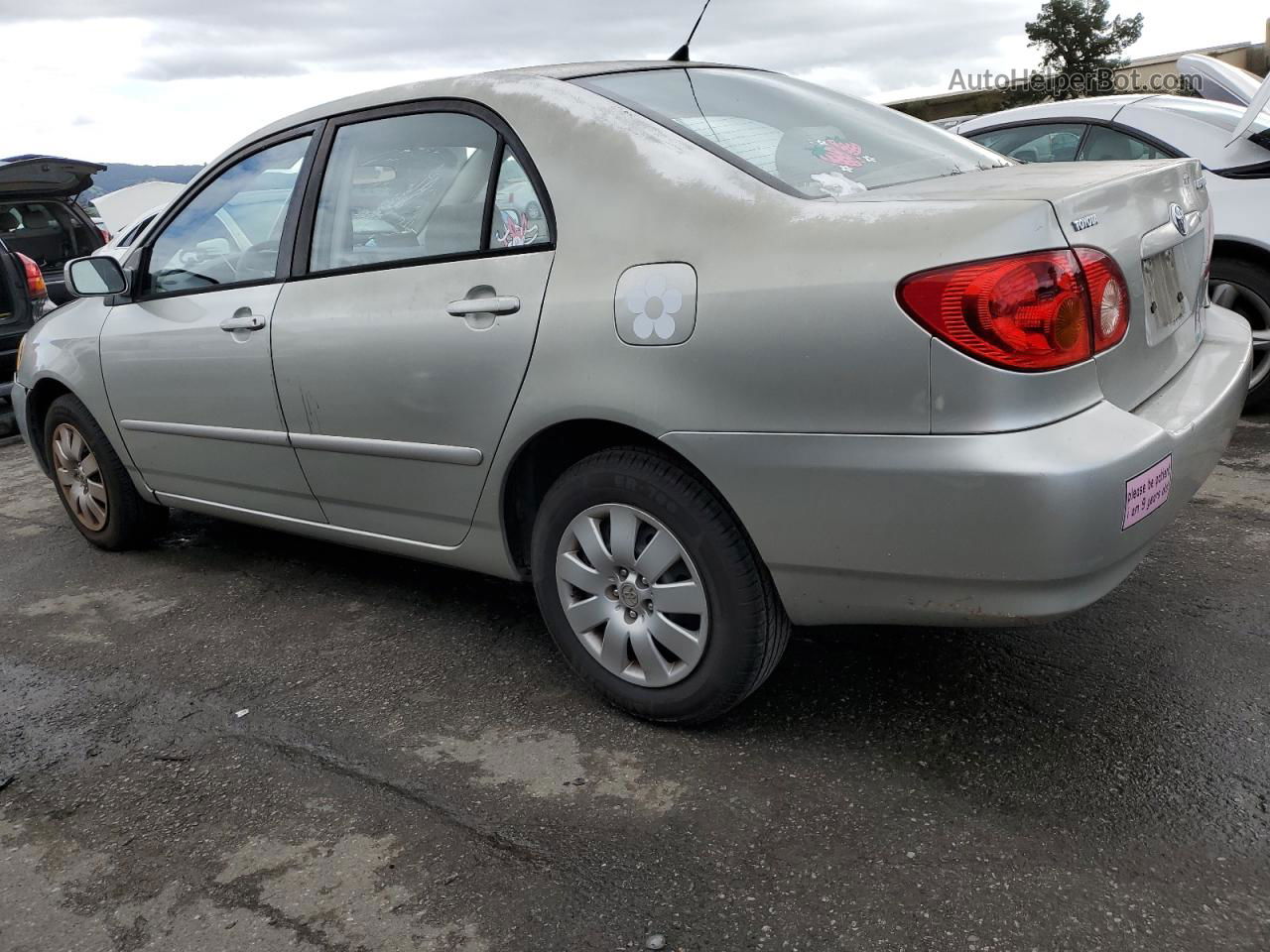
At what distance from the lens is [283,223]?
3.39 metres

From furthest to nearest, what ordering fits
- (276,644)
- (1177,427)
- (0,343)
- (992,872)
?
1. (0,343)
2. (276,644)
3. (1177,427)
4. (992,872)

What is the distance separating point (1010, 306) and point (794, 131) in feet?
3.16

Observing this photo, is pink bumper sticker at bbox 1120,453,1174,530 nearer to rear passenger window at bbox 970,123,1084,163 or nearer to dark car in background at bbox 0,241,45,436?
rear passenger window at bbox 970,123,1084,163

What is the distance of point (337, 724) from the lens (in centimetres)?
290

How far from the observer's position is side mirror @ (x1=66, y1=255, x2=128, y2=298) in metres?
3.86

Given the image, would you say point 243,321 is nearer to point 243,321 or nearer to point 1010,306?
point 243,321

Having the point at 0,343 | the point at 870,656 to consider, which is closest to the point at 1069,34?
the point at 0,343

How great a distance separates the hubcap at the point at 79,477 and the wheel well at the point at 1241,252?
4705 millimetres

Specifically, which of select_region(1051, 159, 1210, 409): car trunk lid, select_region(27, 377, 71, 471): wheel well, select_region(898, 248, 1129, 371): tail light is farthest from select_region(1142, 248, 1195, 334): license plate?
select_region(27, 377, 71, 471): wheel well

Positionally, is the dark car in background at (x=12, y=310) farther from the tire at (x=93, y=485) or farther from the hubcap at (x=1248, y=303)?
the hubcap at (x=1248, y=303)

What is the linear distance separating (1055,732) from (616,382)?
1.27m

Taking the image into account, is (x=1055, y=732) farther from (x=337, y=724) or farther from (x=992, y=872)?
(x=337, y=724)

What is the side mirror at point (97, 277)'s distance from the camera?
3857mm

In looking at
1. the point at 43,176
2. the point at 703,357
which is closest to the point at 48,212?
the point at 43,176
